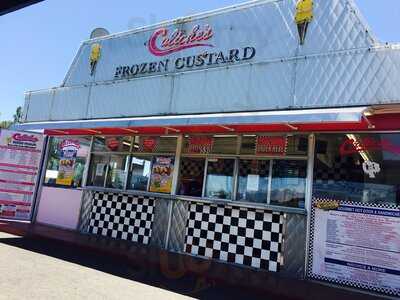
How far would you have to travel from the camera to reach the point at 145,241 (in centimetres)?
895

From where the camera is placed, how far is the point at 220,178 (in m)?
8.30

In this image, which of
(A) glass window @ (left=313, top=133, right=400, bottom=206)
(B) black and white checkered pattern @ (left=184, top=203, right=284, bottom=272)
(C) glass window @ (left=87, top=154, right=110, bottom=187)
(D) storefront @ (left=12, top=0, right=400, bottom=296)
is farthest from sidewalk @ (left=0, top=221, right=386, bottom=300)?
(C) glass window @ (left=87, top=154, right=110, bottom=187)

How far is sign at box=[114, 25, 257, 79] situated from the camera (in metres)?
8.48

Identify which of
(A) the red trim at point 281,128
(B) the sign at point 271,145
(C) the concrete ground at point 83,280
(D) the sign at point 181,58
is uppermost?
(D) the sign at point 181,58

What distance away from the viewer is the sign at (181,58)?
27.8 ft

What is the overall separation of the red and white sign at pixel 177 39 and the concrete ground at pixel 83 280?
512 centimetres

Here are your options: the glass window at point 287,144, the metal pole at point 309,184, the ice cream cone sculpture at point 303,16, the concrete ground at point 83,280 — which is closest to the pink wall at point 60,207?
the concrete ground at point 83,280

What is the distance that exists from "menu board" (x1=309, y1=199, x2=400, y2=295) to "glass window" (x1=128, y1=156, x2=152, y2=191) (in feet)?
13.9

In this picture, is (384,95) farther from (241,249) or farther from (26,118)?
(26,118)

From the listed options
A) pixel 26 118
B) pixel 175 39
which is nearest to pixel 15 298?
pixel 175 39

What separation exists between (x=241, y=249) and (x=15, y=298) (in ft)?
14.1

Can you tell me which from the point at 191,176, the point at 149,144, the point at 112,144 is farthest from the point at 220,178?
the point at 112,144

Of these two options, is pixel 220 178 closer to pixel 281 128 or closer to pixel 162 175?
pixel 162 175

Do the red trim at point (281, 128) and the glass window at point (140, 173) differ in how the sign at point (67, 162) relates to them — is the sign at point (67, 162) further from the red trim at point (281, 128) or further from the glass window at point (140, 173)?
the glass window at point (140, 173)
